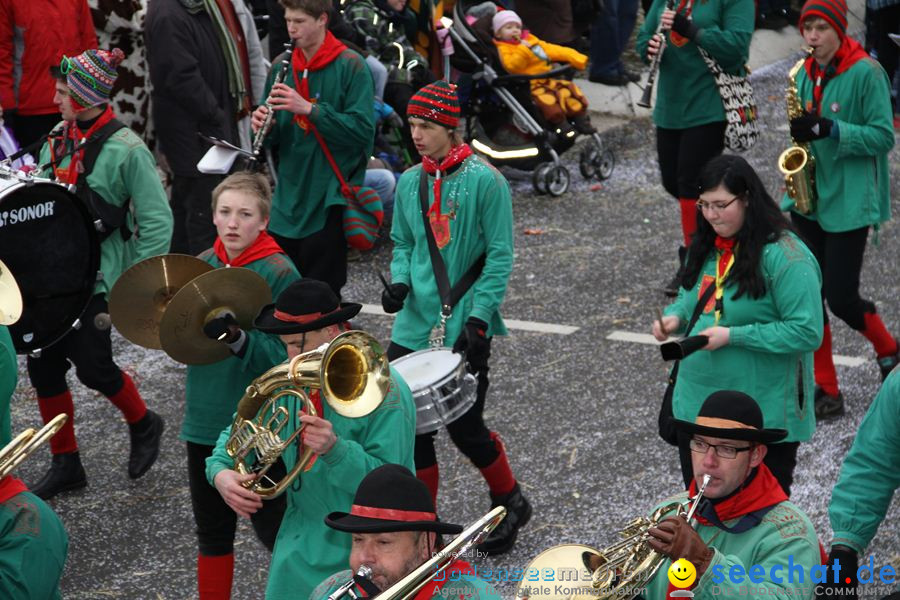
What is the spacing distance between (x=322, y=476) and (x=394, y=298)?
1721mm

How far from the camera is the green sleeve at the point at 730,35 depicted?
8125mm

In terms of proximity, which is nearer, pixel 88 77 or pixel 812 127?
pixel 88 77

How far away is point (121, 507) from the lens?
653 cm

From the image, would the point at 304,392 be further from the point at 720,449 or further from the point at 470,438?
the point at 470,438

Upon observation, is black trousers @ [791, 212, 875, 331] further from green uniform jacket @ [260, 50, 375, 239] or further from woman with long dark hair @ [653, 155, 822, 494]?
green uniform jacket @ [260, 50, 375, 239]

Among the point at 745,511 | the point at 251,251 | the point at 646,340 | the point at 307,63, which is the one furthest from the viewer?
the point at 646,340

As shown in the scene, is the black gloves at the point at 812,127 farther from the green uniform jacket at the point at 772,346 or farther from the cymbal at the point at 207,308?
the cymbal at the point at 207,308

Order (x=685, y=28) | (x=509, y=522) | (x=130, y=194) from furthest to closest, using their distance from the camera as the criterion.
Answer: (x=685, y=28)
(x=130, y=194)
(x=509, y=522)

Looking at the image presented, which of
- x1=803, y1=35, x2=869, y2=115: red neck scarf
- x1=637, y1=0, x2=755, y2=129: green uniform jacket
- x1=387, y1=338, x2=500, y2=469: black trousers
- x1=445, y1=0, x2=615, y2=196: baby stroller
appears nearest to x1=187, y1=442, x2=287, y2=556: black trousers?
x1=387, y1=338, x2=500, y2=469: black trousers

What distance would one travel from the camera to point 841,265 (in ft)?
22.8

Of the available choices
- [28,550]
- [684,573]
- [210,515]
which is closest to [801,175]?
[210,515]

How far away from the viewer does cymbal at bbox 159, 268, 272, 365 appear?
495 centimetres

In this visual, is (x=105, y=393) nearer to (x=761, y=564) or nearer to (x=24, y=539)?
(x=24, y=539)

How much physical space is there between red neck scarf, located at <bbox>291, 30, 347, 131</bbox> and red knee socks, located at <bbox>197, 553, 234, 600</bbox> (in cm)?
263
